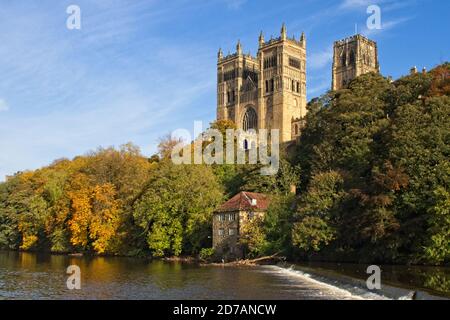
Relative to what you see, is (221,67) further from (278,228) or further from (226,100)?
(278,228)

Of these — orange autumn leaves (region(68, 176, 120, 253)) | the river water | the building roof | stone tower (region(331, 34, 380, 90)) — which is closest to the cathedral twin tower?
stone tower (region(331, 34, 380, 90))

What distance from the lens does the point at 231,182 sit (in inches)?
2891

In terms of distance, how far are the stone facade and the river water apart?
772 centimetres

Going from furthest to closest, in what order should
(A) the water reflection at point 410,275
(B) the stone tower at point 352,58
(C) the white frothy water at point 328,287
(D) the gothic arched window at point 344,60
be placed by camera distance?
(D) the gothic arched window at point 344,60 < (B) the stone tower at point 352,58 < (A) the water reflection at point 410,275 < (C) the white frothy water at point 328,287

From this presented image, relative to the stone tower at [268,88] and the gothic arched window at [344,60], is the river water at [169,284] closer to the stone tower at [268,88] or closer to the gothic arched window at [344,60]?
the stone tower at [268,88]

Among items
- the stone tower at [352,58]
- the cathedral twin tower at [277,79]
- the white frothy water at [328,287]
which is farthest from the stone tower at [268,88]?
the white frothy water at [328,287]

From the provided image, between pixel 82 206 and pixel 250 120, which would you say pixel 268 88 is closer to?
pixel 250 120

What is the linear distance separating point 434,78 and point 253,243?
24636 millimetres

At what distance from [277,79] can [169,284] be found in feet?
342

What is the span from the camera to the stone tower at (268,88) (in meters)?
135

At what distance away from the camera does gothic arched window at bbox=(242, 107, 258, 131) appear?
465 ft

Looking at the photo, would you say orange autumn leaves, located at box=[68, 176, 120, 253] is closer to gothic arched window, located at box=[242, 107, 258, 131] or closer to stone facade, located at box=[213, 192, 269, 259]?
stone facade, located at box=[213, 192, 269, 259]

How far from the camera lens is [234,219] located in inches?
→ 2275
